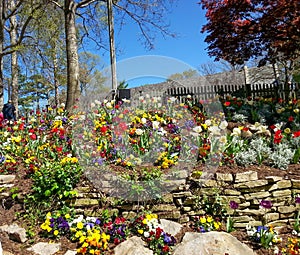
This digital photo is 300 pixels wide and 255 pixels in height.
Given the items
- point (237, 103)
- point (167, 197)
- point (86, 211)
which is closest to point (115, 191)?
point (86, 211)

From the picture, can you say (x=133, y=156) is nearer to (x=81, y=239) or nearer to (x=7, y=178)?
(x=81, y=239)

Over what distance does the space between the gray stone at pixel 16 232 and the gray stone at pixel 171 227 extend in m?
1.39

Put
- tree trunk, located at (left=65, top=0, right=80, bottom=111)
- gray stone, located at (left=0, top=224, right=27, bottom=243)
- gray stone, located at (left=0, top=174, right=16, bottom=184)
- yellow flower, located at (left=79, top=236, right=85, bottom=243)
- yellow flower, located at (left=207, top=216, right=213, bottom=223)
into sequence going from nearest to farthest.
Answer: yellow flower, located at (left=79, top=236, right=85, bottom=243) < gray stone, located at (left=0, top=224, right=27, bottom=243) < yellow flower, located at (left=207, top=216, right=213, bottom=223) < gray stone, located at (left=0, top=174, right=16, bottom=184) < tree trunk, located at (left=65, top=0, right=80, bottom=111)

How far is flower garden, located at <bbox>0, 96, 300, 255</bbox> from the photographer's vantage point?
118 inches

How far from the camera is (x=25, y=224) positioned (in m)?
3.15

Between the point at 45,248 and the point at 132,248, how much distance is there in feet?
2.75

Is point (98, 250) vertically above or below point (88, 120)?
below

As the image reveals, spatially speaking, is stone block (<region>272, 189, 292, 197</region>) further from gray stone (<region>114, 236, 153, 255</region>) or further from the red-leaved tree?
the red-leaved tree

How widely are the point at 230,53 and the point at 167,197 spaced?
5462 millimetres

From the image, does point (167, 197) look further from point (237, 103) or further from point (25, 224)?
point (237, 103)

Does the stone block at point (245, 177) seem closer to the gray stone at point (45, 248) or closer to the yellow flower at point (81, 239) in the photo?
the yellow flower at point (81, 239)

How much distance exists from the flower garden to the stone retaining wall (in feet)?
0.35

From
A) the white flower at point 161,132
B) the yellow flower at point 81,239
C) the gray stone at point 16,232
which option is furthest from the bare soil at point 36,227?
the white flower at point 161,132

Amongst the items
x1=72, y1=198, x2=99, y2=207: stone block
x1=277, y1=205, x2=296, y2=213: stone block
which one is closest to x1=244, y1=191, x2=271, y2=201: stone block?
x1=277, y1=205, x2=296, y2=213: stone block
